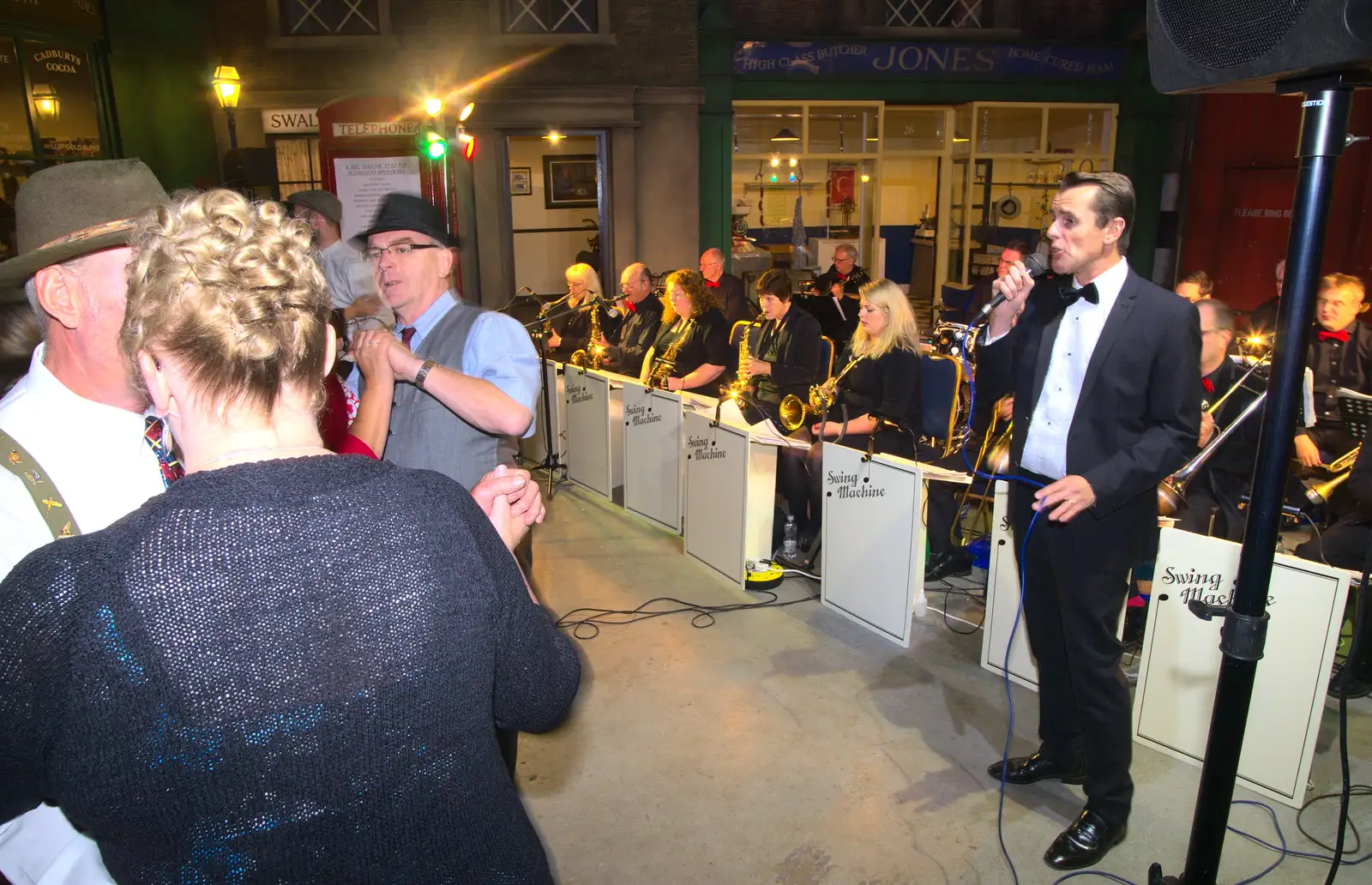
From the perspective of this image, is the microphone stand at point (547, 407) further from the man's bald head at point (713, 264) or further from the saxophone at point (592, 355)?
the man's bald head at point (713, 264)

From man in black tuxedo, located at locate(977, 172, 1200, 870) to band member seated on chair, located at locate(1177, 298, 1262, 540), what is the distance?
2.06 m

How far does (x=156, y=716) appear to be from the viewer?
1.03m

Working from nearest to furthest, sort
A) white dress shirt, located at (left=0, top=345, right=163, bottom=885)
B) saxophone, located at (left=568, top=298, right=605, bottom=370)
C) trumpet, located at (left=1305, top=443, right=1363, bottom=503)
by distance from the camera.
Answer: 1. white dress shirt, located at (left=0, top=345, right=163, bottom=885)
2. trumpet, located at (left=1305, top=443, right=1363, bottom=503)
3. saxophone, located at (left=568, top=298, right=605, bottom=370)

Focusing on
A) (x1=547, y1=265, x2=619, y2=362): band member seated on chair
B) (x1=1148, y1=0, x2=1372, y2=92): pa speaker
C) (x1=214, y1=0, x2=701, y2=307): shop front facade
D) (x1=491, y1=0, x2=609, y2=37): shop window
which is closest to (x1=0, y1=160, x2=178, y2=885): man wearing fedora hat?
(x1=1148, y1=0, x2=1372, y2=92): pa speaker

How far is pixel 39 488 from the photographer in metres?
1.52

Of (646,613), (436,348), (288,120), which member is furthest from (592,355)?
(288,120)

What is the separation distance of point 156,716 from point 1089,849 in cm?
297

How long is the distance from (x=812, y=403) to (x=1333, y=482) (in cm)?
284

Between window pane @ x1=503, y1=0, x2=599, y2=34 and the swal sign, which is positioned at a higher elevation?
window pane @ x1=503, y1=0, x2=599, y2=34

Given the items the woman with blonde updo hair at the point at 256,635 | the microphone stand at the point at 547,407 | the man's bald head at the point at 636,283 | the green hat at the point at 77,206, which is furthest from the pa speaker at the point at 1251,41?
the man's bald head at the point at 636,283

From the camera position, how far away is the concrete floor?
10.2ft

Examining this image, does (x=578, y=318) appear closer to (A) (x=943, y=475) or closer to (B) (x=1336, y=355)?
(A) (x=943, y=475)

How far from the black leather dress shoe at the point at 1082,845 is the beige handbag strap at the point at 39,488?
2.97m

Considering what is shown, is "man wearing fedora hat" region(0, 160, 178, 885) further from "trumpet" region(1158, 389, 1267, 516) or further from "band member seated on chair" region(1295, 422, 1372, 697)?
"band member seated on chair" region(1295, 422, 1372, 697)
